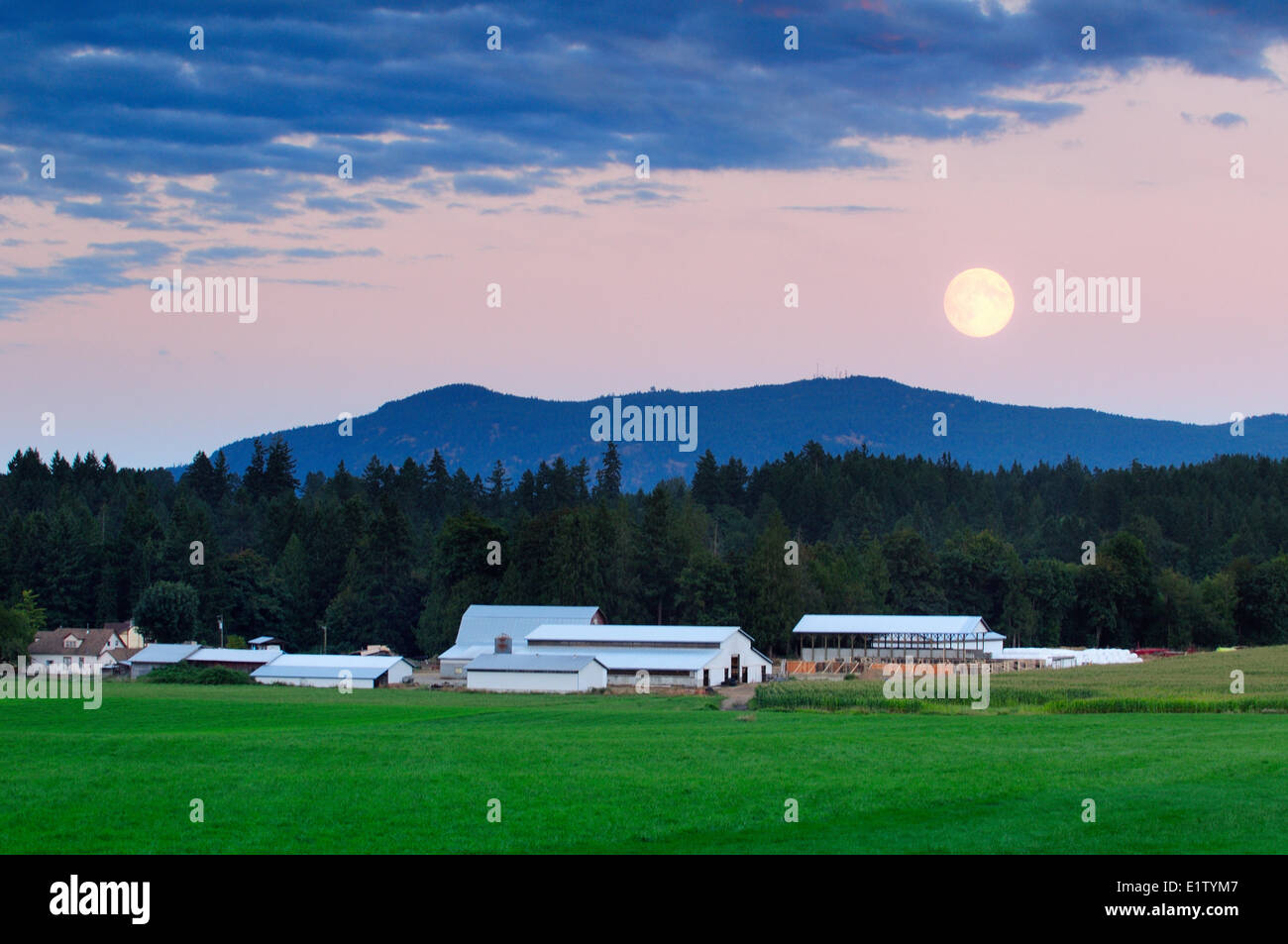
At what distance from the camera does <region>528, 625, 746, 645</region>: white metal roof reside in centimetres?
8350

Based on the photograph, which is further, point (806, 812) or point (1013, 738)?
point (1013, 738)

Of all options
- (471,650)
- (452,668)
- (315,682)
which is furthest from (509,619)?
(315,682)

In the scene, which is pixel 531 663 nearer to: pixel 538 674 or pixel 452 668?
pixel 538 674

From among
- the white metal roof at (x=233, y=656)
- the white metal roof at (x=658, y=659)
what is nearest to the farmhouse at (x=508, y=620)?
the white metal roof at (x=233, y=656)

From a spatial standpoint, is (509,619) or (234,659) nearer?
(234,659)

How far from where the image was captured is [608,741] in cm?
3812

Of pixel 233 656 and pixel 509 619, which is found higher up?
pixel 509 619

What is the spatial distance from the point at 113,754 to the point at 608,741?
43.9 feet

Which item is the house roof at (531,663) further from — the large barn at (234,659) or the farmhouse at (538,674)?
the large barn at (234,659)

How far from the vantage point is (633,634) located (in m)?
86.1

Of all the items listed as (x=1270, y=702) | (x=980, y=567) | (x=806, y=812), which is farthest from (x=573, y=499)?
(x=806, y=812)

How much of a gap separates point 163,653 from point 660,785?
2978 inches

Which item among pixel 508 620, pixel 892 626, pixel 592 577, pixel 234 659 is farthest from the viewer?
pixel 592 577
